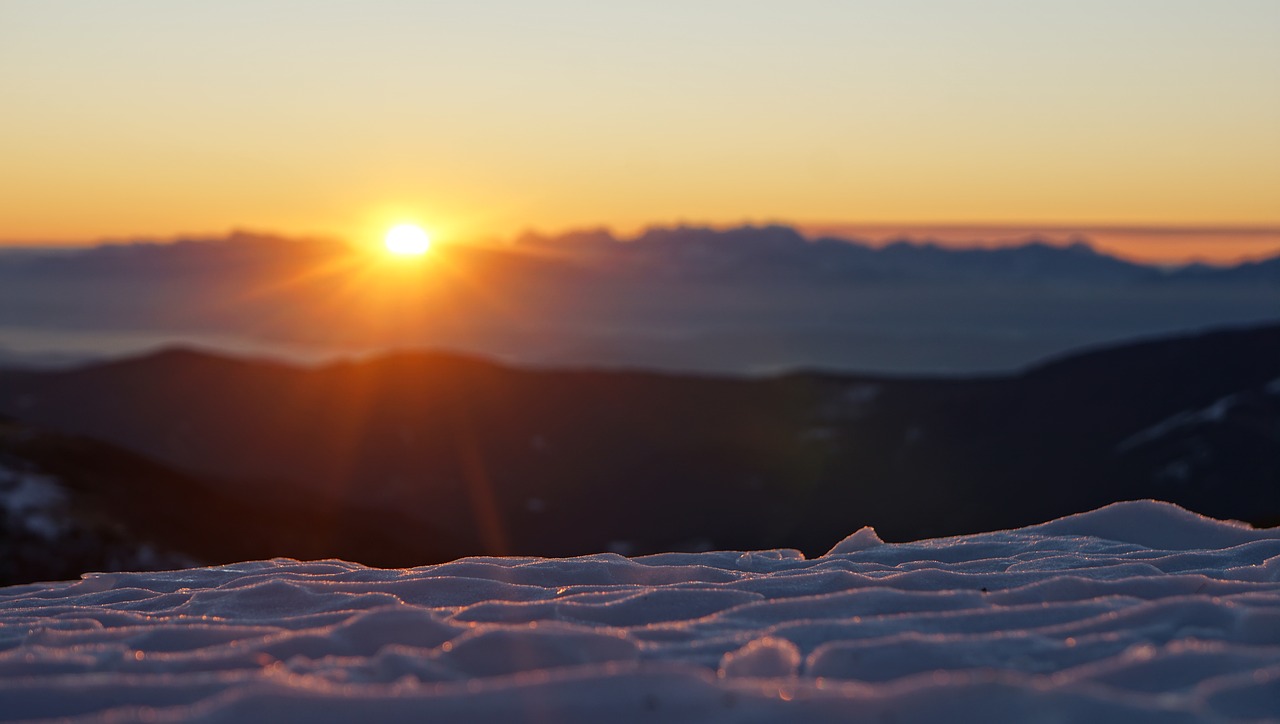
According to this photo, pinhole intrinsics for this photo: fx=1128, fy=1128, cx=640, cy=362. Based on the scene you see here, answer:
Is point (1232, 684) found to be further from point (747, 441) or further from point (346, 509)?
point (747, 441)

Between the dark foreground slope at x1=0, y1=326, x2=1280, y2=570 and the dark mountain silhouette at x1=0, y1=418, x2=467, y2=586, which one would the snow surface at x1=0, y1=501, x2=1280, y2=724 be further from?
the dark foreground slope at x1=0, y1=326, x2=1280, y2=570

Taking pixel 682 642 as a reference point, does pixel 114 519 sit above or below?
above

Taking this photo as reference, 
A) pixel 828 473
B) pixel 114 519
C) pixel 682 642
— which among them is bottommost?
pixel 682 642

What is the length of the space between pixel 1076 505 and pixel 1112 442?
34620 mm

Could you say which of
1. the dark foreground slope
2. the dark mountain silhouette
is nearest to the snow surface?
the dark mountain silhouette

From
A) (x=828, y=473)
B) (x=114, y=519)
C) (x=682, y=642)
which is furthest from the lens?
(x=828, y=473)

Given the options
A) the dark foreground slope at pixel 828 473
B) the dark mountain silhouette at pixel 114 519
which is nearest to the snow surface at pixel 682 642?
the dark mountain silhouette at pixel 114 519

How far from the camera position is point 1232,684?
4.86 metres

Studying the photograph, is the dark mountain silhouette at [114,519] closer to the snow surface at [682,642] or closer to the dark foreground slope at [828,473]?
the snow surface at [682,642]

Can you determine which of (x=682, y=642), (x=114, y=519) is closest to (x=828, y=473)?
(x=114, y=519)

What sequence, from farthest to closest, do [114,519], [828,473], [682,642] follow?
[828,473] → [114,519] → [682,642]

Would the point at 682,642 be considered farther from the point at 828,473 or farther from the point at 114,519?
the point at 828,473

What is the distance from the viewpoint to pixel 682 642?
6051mm

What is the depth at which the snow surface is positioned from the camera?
4789mm
